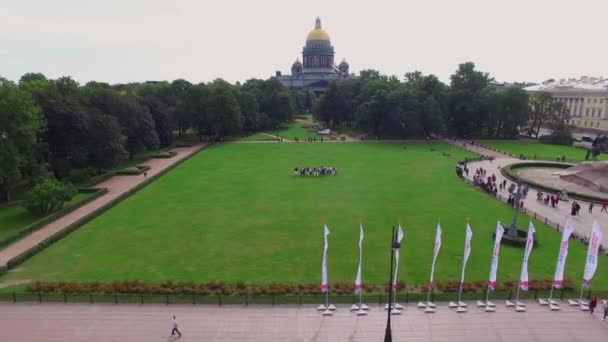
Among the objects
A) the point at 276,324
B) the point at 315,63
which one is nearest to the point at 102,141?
the point at 276,324

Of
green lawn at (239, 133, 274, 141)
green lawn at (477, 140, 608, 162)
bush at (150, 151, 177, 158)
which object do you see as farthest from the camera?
green lawn at (239, 133, 274, 141)

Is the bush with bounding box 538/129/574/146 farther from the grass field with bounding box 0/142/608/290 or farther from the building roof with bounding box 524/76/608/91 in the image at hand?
the grass field with bounding box 0/142/608/290

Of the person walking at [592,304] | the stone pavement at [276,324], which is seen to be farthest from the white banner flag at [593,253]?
the stone pavement at [276,324]

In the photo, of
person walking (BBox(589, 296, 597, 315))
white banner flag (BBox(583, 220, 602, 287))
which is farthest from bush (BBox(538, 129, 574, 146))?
person walking (BBox(589, 296, 597, 315))

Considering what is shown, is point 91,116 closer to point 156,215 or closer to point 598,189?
point 156,215

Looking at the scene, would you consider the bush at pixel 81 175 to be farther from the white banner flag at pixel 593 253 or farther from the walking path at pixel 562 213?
the white banner flag at pixel 593 253

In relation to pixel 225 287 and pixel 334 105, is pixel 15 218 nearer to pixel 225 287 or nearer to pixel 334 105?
pixel 225 287
